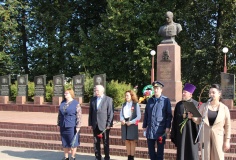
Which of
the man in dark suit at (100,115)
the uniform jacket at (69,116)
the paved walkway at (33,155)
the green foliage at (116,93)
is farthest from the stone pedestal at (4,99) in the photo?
the man in dark suit at (100,115)

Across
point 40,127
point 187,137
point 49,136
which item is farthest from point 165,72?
point 187,137

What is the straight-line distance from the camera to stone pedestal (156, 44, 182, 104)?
1326 cm

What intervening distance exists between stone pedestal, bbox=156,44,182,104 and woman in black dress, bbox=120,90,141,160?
20.2 ft

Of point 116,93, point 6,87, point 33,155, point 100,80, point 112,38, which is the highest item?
point 112,38

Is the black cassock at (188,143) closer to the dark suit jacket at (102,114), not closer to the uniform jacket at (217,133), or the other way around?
the uniform jacket at (217,133)

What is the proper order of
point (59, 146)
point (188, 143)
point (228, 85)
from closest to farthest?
point (188, 143)
point (59, 146)
point (228, 85)

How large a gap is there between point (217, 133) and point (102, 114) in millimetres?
2674

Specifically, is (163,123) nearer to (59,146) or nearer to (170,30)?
(59,146)

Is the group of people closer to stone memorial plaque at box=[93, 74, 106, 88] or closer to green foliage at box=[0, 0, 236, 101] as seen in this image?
stone memorial plaque at box=[93, 74, 106, 88]

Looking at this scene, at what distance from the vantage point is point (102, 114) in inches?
283

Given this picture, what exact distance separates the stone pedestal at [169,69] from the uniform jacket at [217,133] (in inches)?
312

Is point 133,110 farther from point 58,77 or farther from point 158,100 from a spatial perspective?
point 58,77

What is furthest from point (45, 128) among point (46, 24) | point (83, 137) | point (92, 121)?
point (46, 24)

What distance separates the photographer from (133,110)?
284 inches
